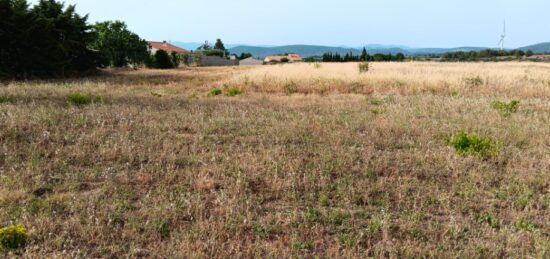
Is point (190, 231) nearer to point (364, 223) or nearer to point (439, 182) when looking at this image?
point (364, 223)

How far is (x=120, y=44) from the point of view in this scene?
62094 mm

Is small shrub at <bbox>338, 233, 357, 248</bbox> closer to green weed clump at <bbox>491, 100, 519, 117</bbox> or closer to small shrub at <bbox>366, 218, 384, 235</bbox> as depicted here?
small shrub at <bbox>366, 218, 384, 235</bbox>

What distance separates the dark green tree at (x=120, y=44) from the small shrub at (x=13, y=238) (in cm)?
6060

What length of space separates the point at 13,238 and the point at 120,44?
6305 cm

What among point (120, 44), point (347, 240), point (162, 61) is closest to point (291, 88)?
point (347, 240)

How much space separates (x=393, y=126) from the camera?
921cm

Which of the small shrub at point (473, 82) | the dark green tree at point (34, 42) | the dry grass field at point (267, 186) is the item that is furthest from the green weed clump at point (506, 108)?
the dark green tree at point (34, 42)

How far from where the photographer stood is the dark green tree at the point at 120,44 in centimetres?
6128

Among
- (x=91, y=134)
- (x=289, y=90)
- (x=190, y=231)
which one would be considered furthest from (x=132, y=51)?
(x=190, y=231)

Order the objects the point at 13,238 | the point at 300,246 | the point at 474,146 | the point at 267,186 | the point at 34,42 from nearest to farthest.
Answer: the point at 13,238, the point at 300,246, the point at 267,186, the point at 474,146, the point at 34,42

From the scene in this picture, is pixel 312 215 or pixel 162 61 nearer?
pixel 312 215

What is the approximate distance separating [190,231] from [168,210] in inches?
23.1

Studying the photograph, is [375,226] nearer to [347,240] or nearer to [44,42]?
[347,240]

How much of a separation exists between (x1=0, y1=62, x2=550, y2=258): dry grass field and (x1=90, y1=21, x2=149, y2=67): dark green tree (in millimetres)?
55078
